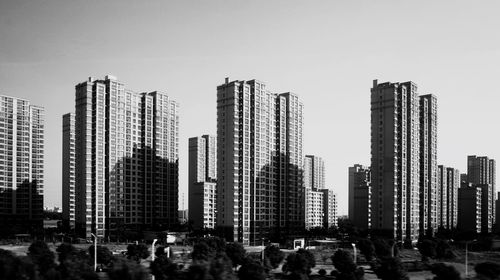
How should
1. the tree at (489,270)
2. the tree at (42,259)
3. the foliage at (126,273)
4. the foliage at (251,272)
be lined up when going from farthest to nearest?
the tree at (42,259)
the foliage at (251,272)
the tree at (489,270)
the foliage at (126,273)

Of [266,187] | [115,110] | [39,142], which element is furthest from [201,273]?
[39,142]

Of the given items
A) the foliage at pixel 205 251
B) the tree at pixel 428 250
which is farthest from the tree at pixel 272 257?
the tree at pixel 428 250

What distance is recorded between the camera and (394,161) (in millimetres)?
152000

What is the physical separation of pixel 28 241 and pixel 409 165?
405ft

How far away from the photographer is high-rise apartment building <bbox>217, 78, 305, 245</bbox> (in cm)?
15062

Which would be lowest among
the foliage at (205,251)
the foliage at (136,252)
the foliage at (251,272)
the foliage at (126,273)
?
the foliage at (136,252)

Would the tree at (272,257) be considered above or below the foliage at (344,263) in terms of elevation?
below

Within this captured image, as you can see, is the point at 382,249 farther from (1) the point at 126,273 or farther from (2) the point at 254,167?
(1) the point at 126,273

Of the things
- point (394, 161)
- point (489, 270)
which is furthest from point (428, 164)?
point (489, 270)

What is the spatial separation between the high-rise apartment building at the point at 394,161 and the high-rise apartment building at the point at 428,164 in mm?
7067

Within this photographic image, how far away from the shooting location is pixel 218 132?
156 m

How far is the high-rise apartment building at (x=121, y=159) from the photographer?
160 meters

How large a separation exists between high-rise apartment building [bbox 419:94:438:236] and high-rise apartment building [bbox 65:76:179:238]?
297ft

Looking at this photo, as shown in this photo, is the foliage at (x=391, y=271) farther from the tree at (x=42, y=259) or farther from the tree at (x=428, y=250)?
the tree at (x=428, y=250)
